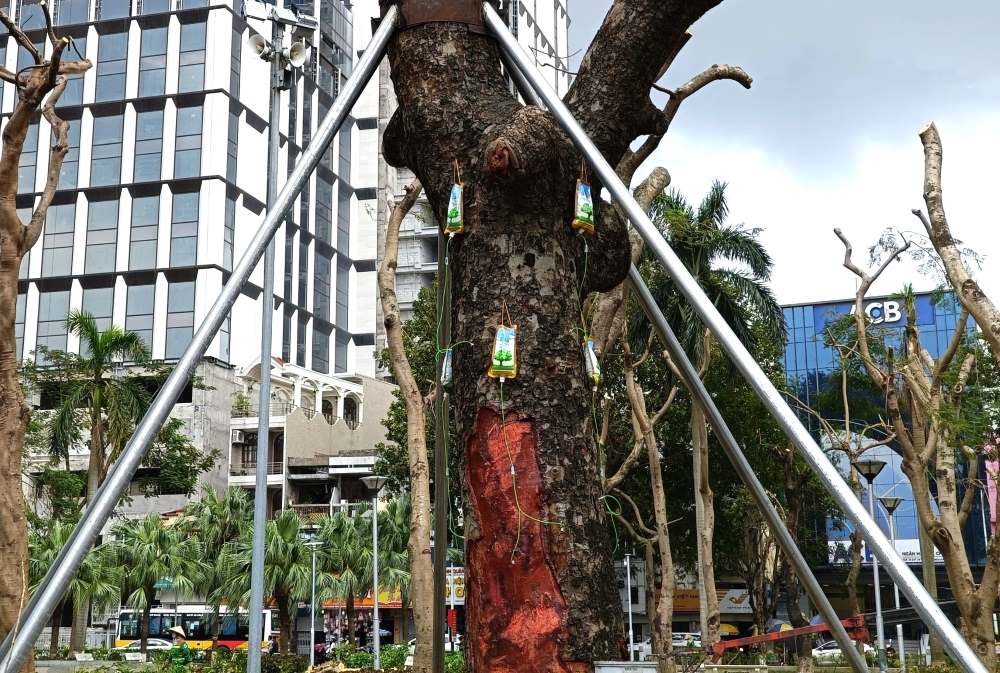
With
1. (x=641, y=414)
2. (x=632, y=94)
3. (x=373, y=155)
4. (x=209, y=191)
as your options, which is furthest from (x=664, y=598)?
(x=373, y=155)

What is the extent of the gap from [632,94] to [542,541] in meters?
2.00

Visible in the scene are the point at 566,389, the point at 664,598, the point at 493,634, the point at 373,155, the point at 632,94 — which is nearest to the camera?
the point at 493,634

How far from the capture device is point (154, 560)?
102 feet

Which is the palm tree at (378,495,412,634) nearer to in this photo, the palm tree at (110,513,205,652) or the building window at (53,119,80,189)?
the palm tree at (110,513,205,652)

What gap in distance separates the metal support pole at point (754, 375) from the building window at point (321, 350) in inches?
2181

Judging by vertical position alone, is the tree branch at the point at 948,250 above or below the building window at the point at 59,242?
below

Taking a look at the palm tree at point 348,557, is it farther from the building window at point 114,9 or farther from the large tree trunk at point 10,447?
the building window at point 114,9

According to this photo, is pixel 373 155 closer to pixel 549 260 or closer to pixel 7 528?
pixel 7 528

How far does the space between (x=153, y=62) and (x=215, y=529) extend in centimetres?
3338

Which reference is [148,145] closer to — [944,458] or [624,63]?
[944,458]

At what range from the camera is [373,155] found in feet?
213

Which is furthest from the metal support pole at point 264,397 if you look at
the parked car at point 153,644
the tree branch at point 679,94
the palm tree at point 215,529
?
the parked car at point 153,644

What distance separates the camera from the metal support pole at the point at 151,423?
3.57m

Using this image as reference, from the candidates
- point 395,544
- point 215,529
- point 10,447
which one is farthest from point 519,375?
point 215,529
